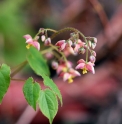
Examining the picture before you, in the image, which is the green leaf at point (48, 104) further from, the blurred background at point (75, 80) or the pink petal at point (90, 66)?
the blurred background at point (75, 80)

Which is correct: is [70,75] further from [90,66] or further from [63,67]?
[90,66]

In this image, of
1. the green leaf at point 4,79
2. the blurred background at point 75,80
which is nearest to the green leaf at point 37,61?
the green leaf at point 4,79

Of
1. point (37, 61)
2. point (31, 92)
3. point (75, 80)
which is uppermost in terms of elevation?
point (31, 92)

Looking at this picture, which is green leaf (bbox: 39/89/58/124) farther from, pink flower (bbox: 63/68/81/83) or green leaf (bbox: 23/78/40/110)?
pink flower (bbox: 63/68/81/83)

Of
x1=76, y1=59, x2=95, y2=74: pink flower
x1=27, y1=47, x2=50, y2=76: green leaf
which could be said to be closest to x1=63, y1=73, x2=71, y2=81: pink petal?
x1=27, y1=47, x2=50, y2=76: green leaf

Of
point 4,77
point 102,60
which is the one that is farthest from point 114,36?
point 4,77

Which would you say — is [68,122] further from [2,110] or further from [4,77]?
[4,77]

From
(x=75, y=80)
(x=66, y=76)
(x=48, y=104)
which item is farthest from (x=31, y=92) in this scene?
(x=75, y=80)

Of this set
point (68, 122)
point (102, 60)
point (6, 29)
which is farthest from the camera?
point (102, 60)
